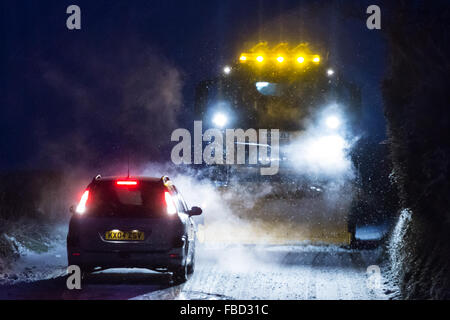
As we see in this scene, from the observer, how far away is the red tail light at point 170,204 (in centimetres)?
991

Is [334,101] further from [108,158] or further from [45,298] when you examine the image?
[108,158]

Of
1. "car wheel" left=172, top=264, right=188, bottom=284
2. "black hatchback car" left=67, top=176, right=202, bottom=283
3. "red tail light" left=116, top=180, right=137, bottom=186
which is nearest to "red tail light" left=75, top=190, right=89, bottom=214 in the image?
"black hatchback car" left=67, top=176, right=202, bottom=283

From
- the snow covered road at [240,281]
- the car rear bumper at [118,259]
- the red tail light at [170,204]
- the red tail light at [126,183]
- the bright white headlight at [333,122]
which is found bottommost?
the snow covered road at [240,281]

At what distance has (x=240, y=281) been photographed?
9.98m

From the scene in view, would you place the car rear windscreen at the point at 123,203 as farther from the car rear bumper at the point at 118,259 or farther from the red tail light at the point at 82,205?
the car rear bumper at the point at 118,259

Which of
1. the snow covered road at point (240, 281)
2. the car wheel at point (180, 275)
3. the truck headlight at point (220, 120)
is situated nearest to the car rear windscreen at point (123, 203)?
the car wheel at point (180, 275)

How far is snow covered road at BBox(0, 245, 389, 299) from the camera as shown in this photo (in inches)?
A: 348

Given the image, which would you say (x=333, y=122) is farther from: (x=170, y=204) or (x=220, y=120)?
(x=170, y=204)

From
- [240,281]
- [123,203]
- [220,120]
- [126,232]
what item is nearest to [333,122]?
[220,120]

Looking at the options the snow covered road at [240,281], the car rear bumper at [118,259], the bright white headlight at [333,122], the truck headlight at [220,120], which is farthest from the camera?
the bright white headlight at [333,122]

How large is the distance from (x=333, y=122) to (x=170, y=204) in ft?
26.0

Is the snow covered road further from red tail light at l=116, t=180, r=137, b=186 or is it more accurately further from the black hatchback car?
red tail light at l=116, t=180, r=137, b=186

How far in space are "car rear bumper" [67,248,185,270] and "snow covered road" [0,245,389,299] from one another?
0.28 meters

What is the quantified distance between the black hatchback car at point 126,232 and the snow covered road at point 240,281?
0.33 meters
